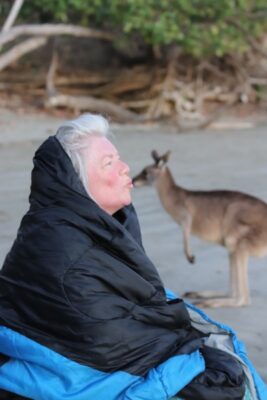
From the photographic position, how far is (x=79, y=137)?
2545 mm

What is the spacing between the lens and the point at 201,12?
11.8 metres

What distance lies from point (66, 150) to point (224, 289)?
107 inches

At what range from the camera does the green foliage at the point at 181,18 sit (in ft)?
37.2

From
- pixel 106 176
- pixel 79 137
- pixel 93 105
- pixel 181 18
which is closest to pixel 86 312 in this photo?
pixel 106 176

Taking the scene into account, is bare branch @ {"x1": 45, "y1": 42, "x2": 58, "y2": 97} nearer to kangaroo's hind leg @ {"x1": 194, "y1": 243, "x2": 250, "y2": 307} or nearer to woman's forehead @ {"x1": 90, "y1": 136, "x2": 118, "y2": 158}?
kangaroo's hind leg @ {"x1": 194, "y1": 243, "x2": 250, "y2": 307}

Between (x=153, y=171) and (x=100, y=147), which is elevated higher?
(x=100, y=147)

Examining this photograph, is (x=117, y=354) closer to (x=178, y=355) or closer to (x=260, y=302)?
(x=178, y=355)

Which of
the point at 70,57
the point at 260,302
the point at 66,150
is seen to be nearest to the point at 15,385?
the point at 66,150

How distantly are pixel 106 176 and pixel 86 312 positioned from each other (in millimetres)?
433

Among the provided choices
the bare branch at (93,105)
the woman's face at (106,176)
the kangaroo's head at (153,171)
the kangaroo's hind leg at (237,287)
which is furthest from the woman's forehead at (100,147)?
the bare branch at (93,105)

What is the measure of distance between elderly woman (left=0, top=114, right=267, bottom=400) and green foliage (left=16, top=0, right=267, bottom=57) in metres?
Result: 8.88

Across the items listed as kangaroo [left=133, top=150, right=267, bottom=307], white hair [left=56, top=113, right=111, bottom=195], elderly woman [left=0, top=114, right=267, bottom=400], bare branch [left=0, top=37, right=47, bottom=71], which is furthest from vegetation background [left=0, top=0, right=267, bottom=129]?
elderly woman [left=0, top=114, right=267, bottom=400]

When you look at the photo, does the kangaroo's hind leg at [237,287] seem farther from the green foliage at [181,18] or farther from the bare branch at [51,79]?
the bare branch at [51,79]

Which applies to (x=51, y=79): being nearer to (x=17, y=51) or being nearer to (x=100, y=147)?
(x=17, y=51)
